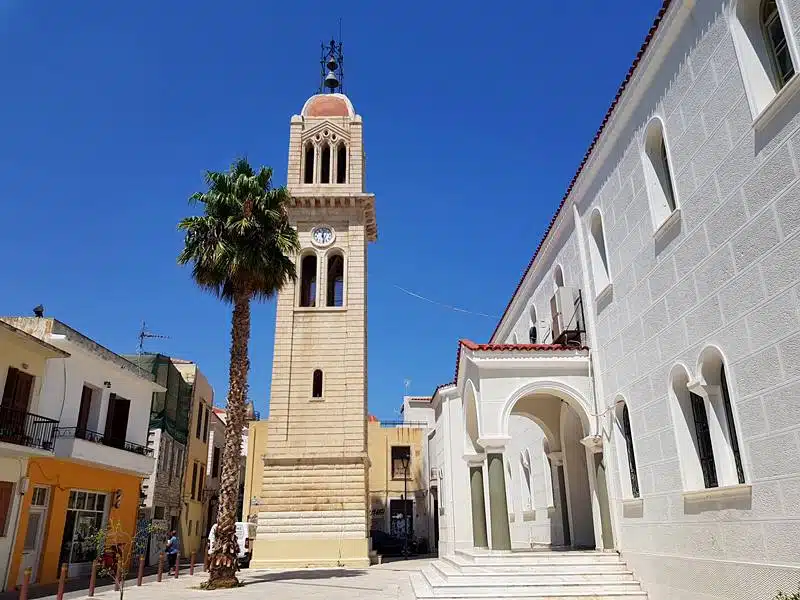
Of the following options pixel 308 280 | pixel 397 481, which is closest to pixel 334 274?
pixel 308 280

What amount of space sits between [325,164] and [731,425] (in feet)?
79.6

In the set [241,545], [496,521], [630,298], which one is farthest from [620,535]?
[241,545]

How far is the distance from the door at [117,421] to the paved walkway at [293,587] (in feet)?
16.2

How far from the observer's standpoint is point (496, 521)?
488 inches

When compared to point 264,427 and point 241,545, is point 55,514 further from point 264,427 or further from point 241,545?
point 264,427

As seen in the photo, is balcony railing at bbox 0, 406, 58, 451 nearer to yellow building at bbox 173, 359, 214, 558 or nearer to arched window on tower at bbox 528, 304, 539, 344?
arched window on tower at bbox 528, 304, 539, 344

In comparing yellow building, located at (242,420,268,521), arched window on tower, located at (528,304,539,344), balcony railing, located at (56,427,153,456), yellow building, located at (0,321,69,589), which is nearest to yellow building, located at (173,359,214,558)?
yellow building, located at (242,420,268,521)

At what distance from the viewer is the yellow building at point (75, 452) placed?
17.2 meters

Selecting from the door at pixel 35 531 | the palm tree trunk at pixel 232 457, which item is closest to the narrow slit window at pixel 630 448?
the palm tree trunk at pixel 232 457

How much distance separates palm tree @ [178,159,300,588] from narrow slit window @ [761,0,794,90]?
1409cm

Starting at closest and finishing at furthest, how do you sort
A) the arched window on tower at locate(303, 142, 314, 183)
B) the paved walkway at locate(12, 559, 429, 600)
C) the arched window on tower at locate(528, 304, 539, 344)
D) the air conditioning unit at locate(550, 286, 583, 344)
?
the paved walkway at locate(12, 559, 429, 600), the air conditioning unit at locate(550, 286, 583, 344), the arched window on tower at locate(528, 304, 539, 344), the arched window on tower at locate(303, 142, 314, 183)

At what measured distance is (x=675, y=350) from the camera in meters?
9.48

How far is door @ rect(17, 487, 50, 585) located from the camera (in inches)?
680

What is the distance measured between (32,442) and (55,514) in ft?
10.0
